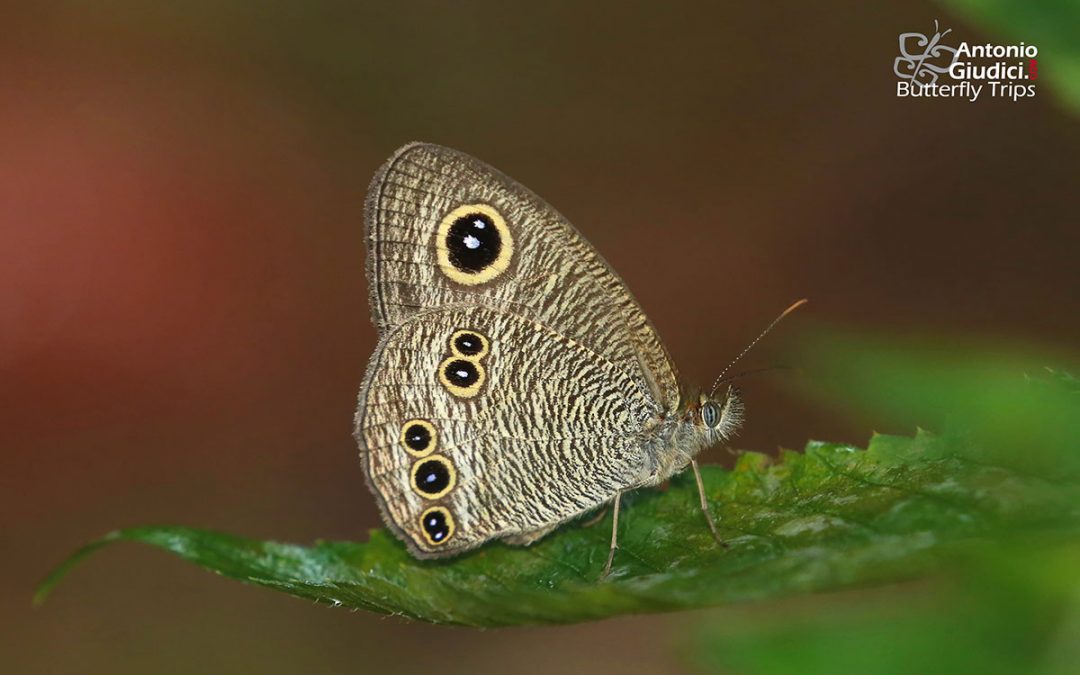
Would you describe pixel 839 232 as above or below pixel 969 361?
above

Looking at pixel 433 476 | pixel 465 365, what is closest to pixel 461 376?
pixel 465 365

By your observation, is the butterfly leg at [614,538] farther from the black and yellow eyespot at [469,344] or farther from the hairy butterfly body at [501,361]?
the black and yellow eyespot at [469,344]

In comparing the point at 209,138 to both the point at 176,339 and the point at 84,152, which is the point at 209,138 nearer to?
the point at 84,152

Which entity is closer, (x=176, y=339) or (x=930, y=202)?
(x=930, y=202)

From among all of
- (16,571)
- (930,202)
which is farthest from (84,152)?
(930,202)

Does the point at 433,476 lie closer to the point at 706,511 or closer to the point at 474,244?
the point at 474,244

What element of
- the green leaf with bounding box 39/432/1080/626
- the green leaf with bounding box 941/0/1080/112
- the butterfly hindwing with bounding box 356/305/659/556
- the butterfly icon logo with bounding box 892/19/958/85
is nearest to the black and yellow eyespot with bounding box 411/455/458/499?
the butterfly hindwing with bounding box 356/305/659/556

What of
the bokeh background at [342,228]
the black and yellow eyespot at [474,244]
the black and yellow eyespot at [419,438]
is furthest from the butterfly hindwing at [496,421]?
the bokeh background at [342,228]
